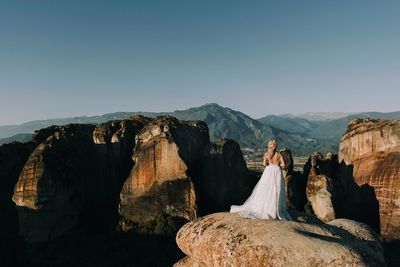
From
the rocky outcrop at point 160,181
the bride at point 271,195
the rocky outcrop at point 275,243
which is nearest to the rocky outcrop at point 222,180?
the rocky outcrop at point 160,181

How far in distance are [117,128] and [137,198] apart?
17.3 metres

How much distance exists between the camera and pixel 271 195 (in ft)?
64.9

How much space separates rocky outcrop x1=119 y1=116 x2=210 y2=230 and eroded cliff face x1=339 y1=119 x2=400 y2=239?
26.7 meters

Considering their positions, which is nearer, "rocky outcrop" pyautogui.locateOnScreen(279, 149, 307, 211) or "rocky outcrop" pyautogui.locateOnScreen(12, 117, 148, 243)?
"rocky outcrop" pyautogui.locateOnScreen(12, 117, 148, 243)

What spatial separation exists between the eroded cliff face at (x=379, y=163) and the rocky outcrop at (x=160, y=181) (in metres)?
26.7

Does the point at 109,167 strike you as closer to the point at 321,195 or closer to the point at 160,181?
the point at 160,181

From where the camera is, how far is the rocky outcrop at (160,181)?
187ft

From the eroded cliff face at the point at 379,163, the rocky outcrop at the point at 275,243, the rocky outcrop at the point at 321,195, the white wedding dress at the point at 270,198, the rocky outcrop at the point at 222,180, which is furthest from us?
the rocky outcrop at the point at 222,180

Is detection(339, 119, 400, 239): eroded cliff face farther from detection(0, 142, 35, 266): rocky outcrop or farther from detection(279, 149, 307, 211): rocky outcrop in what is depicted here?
detection(0, 142, 35, 266): rocky outcrop

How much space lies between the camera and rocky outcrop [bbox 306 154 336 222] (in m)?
61.8

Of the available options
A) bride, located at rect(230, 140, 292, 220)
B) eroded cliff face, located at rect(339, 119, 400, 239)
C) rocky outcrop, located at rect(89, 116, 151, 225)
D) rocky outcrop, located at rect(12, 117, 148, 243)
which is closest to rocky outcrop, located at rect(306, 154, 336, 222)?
Result: eroded cliff face, located at rect(339, 119, 400, 239)

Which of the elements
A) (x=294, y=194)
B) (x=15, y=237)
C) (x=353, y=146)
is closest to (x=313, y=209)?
(x=294, y=194)

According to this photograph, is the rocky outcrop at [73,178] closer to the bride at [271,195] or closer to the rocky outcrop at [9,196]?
the rocky outcrop at [9,196]

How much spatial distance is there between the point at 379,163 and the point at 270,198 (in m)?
47.7
